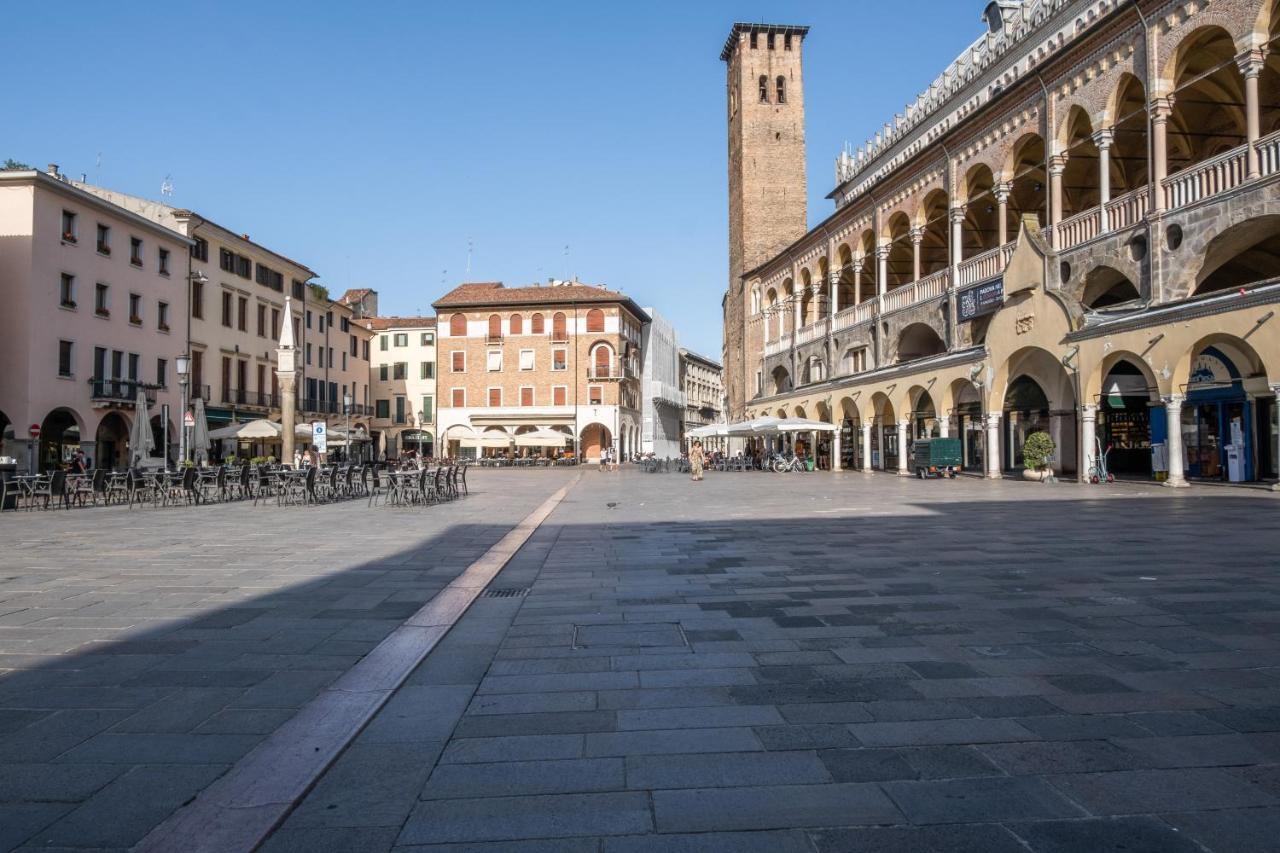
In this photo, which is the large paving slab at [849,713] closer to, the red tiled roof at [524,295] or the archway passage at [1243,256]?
the archway passage at [1243,256]

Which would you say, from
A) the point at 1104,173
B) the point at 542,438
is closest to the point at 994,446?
the point at 1104,173

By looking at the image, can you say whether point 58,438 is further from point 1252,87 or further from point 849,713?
point 1252,87

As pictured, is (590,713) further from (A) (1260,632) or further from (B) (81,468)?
(B) (81,468)

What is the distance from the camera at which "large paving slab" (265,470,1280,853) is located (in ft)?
9.32

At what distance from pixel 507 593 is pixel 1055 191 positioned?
2254cm

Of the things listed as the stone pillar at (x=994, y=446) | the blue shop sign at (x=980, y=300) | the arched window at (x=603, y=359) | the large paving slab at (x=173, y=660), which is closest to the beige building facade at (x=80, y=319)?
the large paving slab at (x=173, y=660)

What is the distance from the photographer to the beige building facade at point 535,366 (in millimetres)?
61906

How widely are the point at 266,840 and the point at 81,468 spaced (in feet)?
80.9

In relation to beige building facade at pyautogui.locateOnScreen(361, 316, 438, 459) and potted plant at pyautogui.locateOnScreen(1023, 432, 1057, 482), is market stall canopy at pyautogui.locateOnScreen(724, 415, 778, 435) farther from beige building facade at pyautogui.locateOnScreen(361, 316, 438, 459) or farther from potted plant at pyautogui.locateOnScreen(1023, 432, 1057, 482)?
beige building facade at pyautogui.locateOnScreen(361, 316, 438, 459)

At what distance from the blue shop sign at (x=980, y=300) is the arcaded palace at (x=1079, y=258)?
0.08 metres

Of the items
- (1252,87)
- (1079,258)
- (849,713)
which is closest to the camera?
(849,713)

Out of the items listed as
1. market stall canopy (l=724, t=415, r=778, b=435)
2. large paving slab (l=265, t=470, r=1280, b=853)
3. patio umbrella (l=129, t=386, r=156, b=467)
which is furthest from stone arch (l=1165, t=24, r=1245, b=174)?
patio umbrella (l=129, t=386, r=156, b=467)

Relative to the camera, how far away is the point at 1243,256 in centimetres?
2288

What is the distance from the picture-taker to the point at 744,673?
183 inches
